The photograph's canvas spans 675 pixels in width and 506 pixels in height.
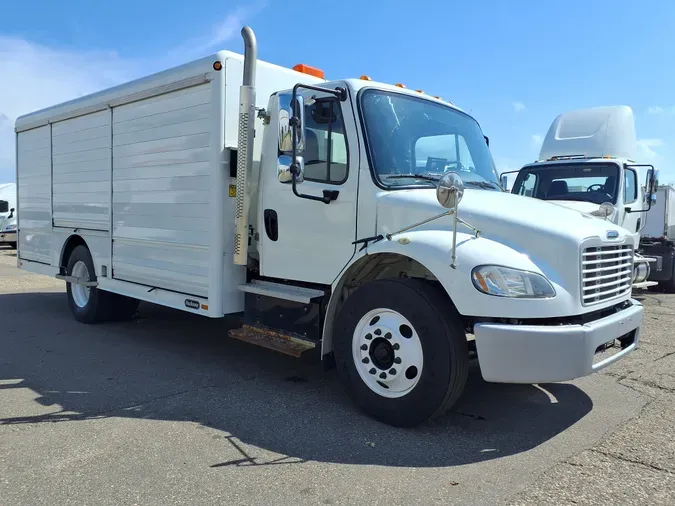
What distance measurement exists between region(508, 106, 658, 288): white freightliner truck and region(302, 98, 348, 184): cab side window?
208 inches

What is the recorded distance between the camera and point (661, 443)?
404 centimetres

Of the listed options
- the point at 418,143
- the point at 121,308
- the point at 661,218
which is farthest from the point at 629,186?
the point at 121,308

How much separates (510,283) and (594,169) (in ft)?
23.3

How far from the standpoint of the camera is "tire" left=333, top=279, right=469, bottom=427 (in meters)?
3.93

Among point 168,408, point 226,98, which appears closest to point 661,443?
point 168,408

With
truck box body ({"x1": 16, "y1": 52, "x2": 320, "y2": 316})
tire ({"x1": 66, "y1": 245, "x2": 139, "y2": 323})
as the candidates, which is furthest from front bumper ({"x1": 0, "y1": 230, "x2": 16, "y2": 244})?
tire ({"x1": 66, "y1": 245, "x2": 139, "y2": 323})

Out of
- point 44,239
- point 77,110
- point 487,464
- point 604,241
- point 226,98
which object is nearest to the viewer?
point 487,464

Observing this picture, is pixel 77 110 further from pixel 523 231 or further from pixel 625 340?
pixel 625 340

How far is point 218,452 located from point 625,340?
316 centimetres

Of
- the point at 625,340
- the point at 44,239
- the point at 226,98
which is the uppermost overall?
the point at 226,98

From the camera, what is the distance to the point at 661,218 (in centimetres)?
1358

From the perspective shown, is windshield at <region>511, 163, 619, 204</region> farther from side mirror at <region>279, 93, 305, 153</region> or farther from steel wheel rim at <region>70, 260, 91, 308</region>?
steel wheel rim at <region>70, 260, 91, 308</region>

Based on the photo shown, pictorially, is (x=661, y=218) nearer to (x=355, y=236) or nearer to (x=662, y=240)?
(x=662, y=240)

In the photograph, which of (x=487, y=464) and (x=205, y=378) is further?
(x=205, y=378)
